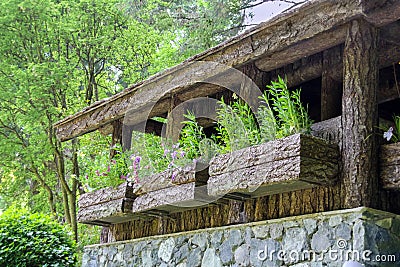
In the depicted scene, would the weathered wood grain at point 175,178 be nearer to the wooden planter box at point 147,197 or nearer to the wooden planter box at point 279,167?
the wooden planter box at point 147,197

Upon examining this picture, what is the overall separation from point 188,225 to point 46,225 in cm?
310

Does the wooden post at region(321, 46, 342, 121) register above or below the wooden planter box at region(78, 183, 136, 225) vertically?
above

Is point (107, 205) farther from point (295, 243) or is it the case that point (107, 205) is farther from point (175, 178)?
point (295, 243)

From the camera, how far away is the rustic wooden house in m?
3.91

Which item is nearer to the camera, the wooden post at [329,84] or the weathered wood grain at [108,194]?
the wooden post at [329,84]

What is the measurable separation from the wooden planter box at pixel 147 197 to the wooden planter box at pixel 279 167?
379 millimetres

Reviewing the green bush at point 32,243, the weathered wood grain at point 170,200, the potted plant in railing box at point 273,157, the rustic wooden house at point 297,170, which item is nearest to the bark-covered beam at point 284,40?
the rustic wooden house at point 297,170

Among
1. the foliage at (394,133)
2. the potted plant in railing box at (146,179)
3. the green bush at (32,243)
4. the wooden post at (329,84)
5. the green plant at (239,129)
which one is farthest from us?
the green bush at (32,243)

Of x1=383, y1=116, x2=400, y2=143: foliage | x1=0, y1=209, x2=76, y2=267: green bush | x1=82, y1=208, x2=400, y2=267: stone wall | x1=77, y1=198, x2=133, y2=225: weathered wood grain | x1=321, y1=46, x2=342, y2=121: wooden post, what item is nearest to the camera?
x1=82, y1=208, x2=400, y2=267: stone wall

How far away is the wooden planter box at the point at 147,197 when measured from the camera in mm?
4824

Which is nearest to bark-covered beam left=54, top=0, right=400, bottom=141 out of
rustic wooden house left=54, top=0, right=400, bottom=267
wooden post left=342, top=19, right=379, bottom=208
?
rustic wooden house left=54, top=0, right=400, bottom=267

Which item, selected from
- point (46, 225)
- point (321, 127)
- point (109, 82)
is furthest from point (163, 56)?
point (321, 127)

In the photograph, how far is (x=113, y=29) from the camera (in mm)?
11539

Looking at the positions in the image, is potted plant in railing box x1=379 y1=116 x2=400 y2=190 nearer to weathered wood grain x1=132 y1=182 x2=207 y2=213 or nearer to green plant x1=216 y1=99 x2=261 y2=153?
green plant x1=216 y1=99 x2=261 y2=153
